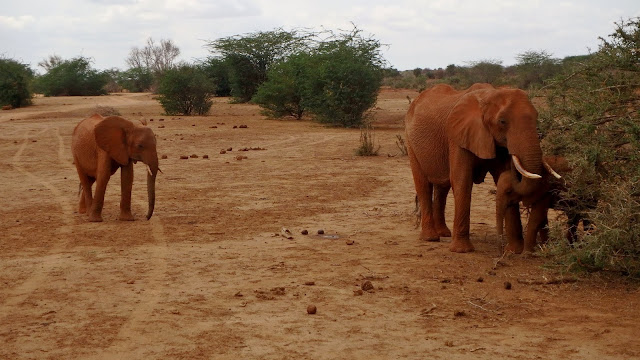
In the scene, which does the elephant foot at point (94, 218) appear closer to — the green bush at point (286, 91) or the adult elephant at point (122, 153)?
the adult elephant at point (122, 153)

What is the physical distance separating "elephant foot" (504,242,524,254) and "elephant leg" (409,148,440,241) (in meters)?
1.13

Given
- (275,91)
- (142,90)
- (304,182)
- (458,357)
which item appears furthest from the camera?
(142,90)

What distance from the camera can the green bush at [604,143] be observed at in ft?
23.4

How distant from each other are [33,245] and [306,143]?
1202 cm

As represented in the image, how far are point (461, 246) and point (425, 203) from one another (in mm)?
989

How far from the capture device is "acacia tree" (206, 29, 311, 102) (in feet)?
128

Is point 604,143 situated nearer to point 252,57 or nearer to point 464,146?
point 464,146

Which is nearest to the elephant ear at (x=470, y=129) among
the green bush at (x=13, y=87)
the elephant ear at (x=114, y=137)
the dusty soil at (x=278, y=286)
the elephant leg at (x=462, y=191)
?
the elephant leg at (x=462, y=191)

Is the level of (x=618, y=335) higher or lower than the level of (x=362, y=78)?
lower

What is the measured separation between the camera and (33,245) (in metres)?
9.52

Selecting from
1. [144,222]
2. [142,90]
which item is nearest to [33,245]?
[144,222]

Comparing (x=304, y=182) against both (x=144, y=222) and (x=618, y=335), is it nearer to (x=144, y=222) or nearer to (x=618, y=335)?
(x=144, y=222)

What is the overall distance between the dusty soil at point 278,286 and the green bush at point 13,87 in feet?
83.1

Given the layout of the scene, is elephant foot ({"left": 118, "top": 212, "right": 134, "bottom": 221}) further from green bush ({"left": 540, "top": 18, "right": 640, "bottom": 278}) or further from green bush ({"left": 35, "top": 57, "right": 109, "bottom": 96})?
green bush ({"left": 35, "top": 57, "right": 109, "bottom": 96})
